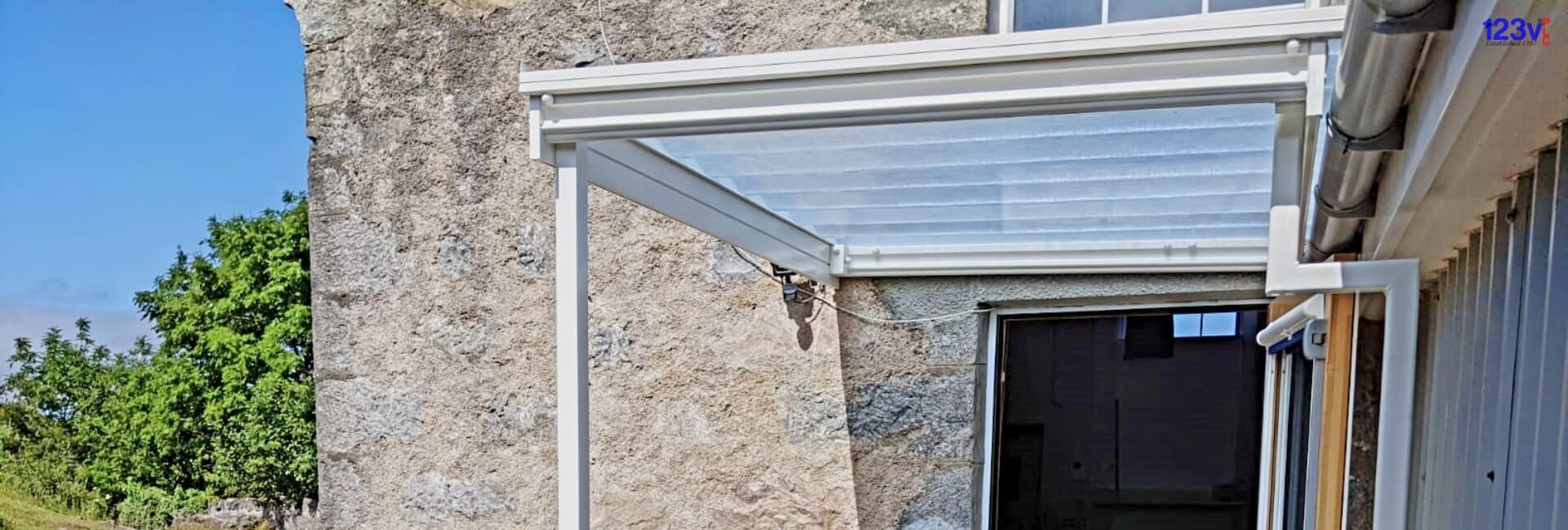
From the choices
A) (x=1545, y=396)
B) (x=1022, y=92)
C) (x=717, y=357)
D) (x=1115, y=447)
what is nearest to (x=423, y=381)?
(x=717, y=357)

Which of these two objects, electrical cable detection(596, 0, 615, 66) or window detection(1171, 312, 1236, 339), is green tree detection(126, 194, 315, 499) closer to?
electrical cable detection(596, 0, 615, 66)

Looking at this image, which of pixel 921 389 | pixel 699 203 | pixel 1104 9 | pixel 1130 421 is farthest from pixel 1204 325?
pixel 699 203

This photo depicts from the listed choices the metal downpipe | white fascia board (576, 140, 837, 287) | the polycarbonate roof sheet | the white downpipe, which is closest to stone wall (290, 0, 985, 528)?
white fascia board (576, 140, 837, 287)

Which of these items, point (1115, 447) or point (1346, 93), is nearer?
point (1346, 93)

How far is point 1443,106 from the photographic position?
90 centimetres

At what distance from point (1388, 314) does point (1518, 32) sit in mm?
954

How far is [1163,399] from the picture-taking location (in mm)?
4023

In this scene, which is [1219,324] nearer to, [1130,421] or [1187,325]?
[1187,325]

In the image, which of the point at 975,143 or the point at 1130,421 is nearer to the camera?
the point at 975,143

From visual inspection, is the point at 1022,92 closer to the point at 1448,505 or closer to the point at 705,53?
the point at 1448,505

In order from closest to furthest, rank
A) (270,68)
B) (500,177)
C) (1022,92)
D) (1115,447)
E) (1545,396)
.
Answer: (1545,396)
(1022,92)
(500,177)
(1115,447)
(270,68)

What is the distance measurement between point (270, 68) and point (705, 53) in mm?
13302

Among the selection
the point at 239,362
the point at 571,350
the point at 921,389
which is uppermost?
the point at 571,350

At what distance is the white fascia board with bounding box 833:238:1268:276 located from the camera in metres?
3.16
